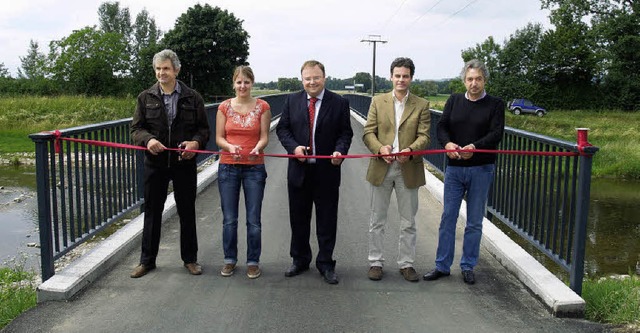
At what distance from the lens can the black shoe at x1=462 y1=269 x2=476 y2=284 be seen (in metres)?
5.11

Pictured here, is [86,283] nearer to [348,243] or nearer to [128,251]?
[128,251]

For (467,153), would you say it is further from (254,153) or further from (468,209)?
(254,153)

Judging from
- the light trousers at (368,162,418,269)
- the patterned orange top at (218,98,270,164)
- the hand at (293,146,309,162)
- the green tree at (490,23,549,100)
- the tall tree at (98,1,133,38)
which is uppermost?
the tall tree at (98,1,133,38)

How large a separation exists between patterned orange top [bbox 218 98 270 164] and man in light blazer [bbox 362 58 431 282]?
96cm

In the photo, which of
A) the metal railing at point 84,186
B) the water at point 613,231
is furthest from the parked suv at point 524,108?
the metal railing at point 84,186

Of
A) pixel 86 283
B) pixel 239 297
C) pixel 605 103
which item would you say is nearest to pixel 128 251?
pixel 86 283

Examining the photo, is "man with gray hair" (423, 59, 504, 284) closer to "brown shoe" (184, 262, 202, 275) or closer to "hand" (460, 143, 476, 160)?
"hand" (460, 143, 476, 160)

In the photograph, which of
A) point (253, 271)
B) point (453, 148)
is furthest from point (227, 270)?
point (453, 148)

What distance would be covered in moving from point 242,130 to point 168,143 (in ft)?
2.17

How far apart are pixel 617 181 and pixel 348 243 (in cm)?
1322

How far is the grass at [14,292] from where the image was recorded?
4.43 m

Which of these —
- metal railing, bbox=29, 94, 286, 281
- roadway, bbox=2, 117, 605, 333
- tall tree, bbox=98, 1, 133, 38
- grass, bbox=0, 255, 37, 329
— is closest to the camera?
roadway, bbox=2, 117, 605, 333

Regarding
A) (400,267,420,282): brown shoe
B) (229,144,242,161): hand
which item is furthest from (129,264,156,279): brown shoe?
(400,267,420,282): brown shoe

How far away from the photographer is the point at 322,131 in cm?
512
